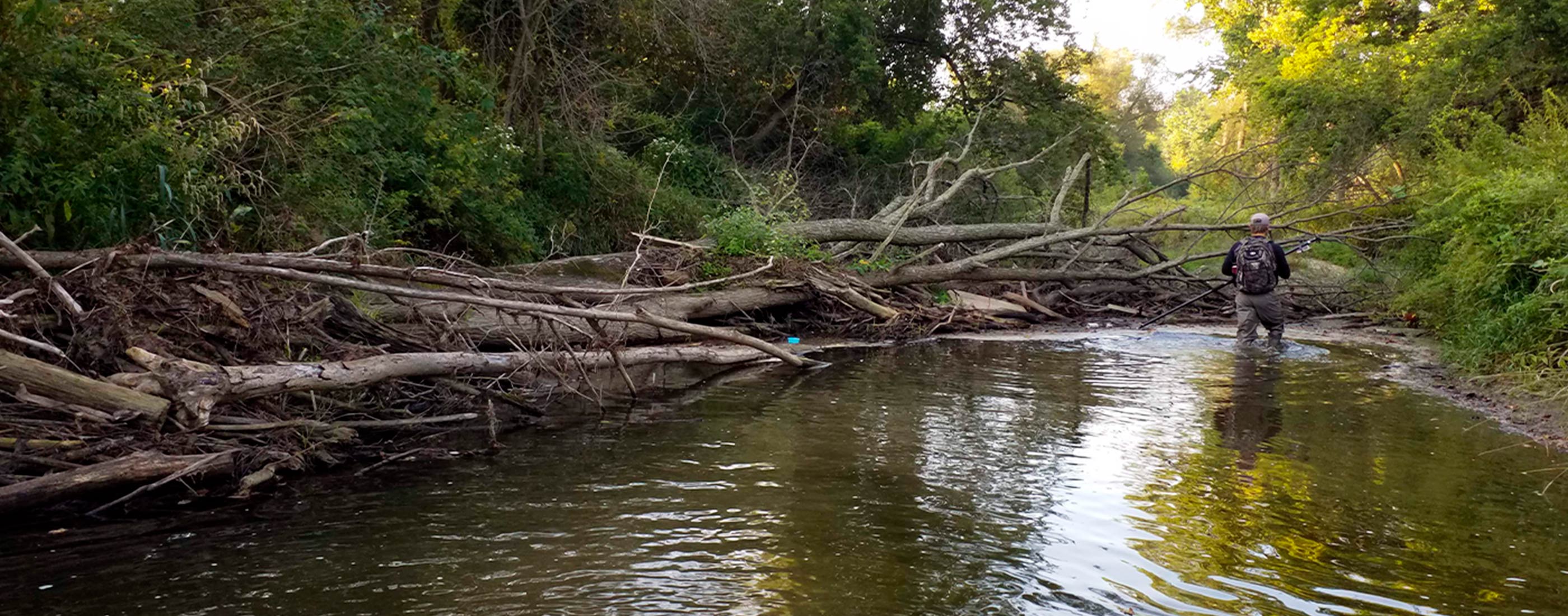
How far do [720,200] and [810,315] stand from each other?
4.46m

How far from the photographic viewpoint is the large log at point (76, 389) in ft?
18.1

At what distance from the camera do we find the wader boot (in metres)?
12.9

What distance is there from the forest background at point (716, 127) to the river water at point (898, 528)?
289 centimetres

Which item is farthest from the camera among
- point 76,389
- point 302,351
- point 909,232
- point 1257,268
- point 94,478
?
point 909,232

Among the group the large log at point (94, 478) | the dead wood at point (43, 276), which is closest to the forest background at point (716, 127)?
the dead wood at point (43, 276)

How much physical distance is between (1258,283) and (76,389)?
38.1ft

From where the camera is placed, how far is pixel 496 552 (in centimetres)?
473

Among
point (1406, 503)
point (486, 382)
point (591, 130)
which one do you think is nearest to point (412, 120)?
point (591, 130)

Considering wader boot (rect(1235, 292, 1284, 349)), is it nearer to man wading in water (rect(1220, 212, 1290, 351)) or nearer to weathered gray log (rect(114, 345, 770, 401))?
man wading in water (rect(1220, 212, 1290, 351))

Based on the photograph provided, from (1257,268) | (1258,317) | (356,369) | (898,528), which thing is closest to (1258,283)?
(1257,268)

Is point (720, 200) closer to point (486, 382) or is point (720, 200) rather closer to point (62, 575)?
point (486, 382)

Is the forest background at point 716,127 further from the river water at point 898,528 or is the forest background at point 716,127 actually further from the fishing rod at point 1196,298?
the river water at point 898,528

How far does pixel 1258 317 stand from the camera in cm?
1302

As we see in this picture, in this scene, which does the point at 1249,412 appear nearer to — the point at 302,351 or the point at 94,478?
the point at 302,351
